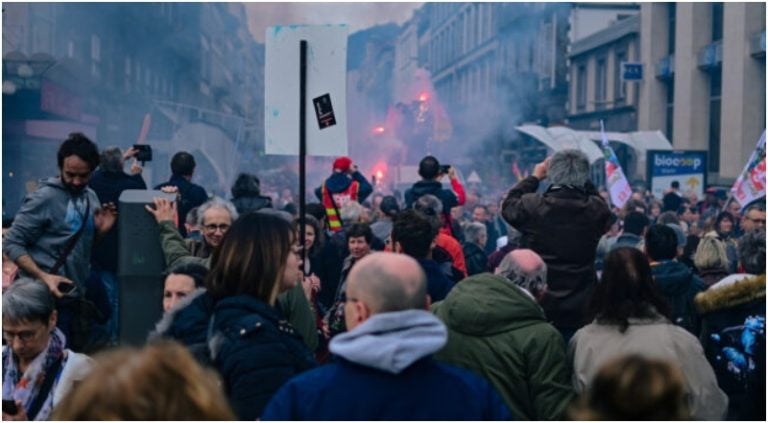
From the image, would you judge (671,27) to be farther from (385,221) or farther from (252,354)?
(252,354)

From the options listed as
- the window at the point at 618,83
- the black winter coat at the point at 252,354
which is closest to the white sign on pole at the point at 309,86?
the black winter coat at the point at 252,354

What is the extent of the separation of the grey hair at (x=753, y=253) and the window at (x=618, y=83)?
32823mm

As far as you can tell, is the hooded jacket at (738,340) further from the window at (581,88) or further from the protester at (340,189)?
the window at (581,88)

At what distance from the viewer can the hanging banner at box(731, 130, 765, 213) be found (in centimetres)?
1145

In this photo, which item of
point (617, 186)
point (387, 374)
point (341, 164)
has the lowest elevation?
point (387, 374)

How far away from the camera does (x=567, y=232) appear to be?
5590 millimetres

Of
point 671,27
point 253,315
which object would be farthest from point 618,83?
point 253,315

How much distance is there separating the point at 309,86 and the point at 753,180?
7.07 m

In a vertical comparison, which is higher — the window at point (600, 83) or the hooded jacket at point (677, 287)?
the window at point (600, 83)

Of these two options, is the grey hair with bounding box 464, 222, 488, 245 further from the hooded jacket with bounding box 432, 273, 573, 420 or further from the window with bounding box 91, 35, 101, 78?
the window with bounding box 91, 35, 101, 78

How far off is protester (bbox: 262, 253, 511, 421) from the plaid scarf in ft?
4.34

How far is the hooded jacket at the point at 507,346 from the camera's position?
13.1 ft

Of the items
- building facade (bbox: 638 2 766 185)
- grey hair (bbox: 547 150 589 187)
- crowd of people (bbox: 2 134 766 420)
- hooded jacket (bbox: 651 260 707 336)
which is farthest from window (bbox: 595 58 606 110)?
grey hair (bbox: 547 150 589 187)

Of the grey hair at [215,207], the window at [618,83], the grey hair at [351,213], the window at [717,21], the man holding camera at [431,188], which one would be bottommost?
the grey hair at [351,213]
